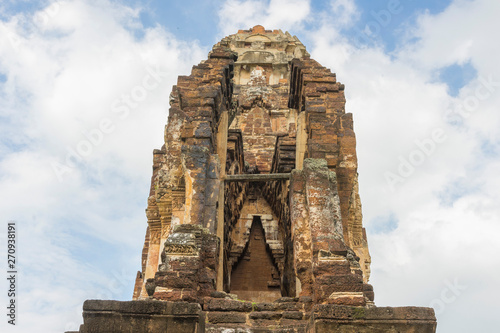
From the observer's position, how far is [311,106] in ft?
31.5

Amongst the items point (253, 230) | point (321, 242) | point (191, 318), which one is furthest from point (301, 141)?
point (191, 318)

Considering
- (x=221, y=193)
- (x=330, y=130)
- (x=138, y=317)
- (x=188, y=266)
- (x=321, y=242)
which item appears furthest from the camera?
(x=221, y=193)

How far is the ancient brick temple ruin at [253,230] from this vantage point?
18.1 feet

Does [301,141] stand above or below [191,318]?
above

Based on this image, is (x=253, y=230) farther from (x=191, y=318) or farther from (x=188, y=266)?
(x=191, y=318)

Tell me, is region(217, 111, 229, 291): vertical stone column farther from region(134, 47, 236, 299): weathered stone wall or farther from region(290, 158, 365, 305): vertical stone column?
region(290, 158, 365, 305): vertical stone column

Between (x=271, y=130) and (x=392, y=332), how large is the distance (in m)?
14.1

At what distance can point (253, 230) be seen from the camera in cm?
1352

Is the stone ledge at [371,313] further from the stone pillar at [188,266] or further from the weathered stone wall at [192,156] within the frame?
the weathered stone wall at [192,156]

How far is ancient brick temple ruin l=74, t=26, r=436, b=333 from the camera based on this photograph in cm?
553

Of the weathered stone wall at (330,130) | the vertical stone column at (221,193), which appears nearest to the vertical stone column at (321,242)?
the weathered stone wall at (330,130)

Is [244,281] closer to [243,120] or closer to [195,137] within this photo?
[195,137]

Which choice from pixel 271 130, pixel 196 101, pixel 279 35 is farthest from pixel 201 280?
pixel 279 35

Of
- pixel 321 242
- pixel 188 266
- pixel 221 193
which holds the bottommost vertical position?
pixel 188 266
